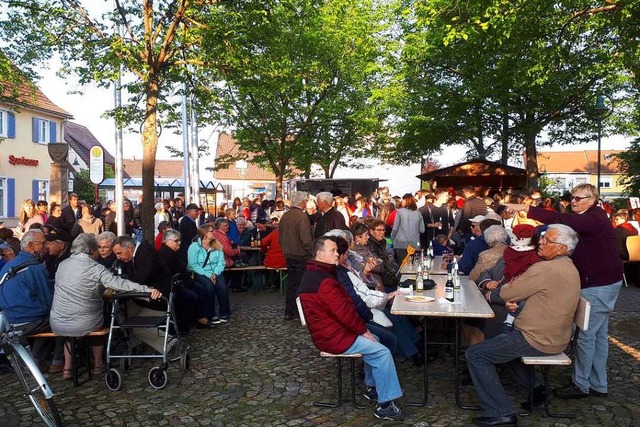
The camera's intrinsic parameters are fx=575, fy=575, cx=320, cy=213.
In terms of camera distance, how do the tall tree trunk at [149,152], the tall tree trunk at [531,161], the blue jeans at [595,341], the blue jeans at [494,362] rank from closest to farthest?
the blue jeans at [494,362] < the blue jeans at [595,341] < the tall tree trunk at [149,152] < the tall tree trunk at [531,161]

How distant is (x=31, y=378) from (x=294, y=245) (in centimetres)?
449

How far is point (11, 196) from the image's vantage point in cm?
3070

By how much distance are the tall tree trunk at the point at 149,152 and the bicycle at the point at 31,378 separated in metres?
4.88

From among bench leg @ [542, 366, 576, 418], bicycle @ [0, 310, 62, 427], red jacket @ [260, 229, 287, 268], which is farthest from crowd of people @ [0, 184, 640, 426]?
red jacket @ [260, 229, 287, 268]

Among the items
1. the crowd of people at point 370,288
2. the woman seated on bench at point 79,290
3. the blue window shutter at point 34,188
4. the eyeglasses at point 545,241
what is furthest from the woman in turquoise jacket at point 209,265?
the blue window shutter at point 34,188

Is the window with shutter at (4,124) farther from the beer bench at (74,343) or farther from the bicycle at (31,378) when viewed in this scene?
the bicycle at (31,378)

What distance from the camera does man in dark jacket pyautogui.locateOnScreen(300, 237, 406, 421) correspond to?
15.4 ft

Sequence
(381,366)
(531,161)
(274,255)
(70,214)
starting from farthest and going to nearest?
(531,161) → (70,214) → (274,255) → (381,366)

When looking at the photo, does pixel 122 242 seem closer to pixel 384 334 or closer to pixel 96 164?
pixel 384 334

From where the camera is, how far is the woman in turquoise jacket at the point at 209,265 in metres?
8.49

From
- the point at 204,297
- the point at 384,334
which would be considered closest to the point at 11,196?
the point at 204,297

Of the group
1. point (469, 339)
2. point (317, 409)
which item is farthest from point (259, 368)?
point (469, 339)

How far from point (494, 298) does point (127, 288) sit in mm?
3435

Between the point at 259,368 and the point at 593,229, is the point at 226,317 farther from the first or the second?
the point at 593,229
